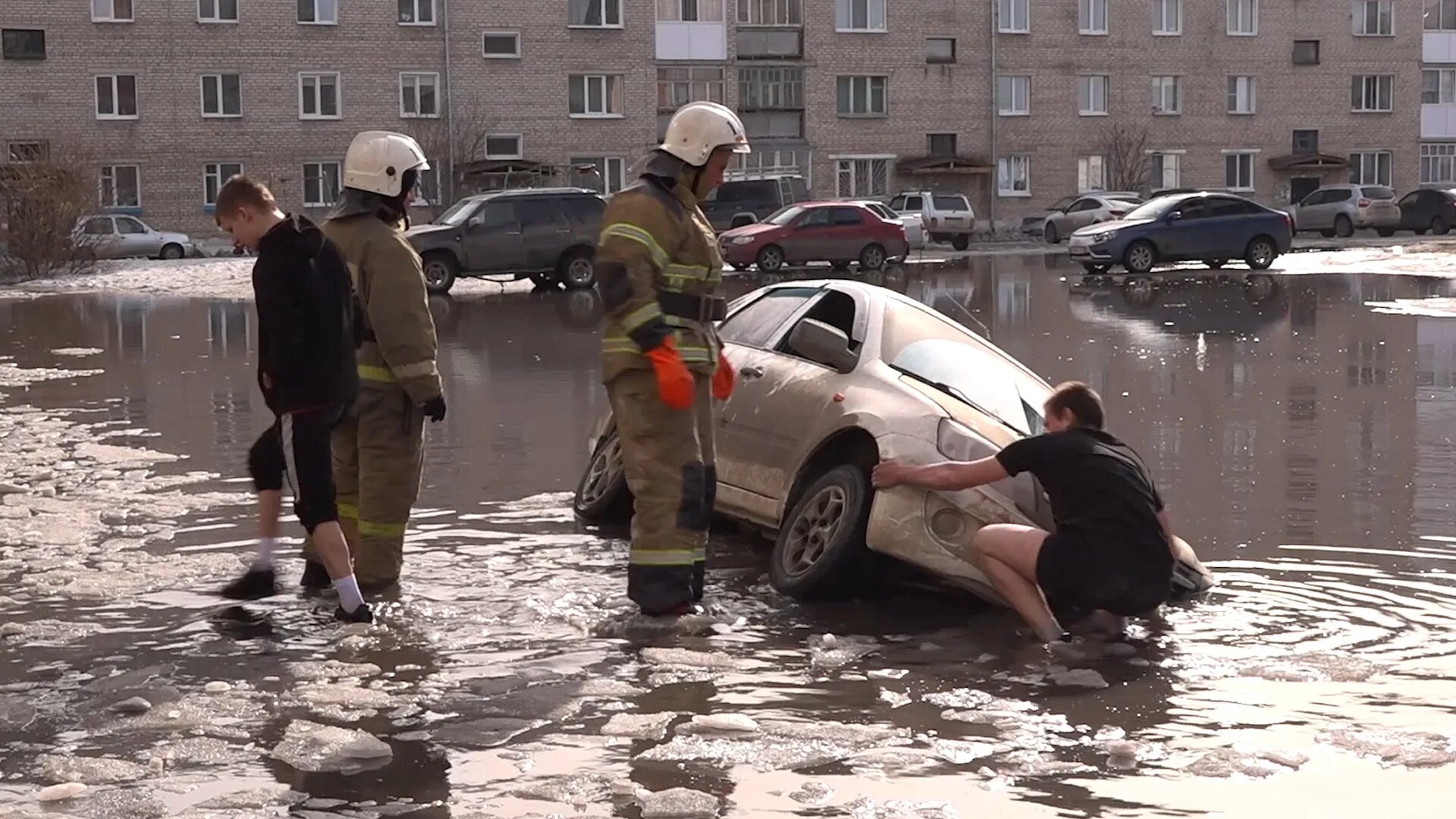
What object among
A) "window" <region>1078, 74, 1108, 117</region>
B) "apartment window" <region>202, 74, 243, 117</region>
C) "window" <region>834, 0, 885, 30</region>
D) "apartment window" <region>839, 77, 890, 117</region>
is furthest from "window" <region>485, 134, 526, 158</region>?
"window" <region>1078, 74, 1108, 117</region>

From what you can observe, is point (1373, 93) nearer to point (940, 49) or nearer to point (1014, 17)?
point (1014, 17)

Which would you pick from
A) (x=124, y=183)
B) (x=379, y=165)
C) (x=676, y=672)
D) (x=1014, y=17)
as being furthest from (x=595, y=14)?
(x=676, y=672)

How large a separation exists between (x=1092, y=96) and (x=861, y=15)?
28.7ft

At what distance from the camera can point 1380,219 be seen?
55844mm

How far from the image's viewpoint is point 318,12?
189ft

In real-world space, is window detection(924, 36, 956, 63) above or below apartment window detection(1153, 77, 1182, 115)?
above

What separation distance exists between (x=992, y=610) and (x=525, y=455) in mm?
5044

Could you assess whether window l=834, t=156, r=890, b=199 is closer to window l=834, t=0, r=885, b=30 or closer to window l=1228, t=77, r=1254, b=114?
window l=834, t=0, r=885, b=30

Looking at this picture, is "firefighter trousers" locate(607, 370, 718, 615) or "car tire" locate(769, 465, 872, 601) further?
"car tire" locate(769, 465, 872, 601)

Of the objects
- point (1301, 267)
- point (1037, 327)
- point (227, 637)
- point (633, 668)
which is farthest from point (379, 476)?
point (1301, 267)

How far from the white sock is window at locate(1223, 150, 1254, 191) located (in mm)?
63998

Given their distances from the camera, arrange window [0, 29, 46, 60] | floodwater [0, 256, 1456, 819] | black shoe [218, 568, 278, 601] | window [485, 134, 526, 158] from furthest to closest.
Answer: window [485, 134, 526, 158]
window [0, 29, 46, 60]
black shoe [218, 568, 278, 601]
floodwater [0, 256, 1456, 819]

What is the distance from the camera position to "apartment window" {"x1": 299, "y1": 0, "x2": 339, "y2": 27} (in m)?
57.4

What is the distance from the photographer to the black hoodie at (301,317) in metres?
7.38
